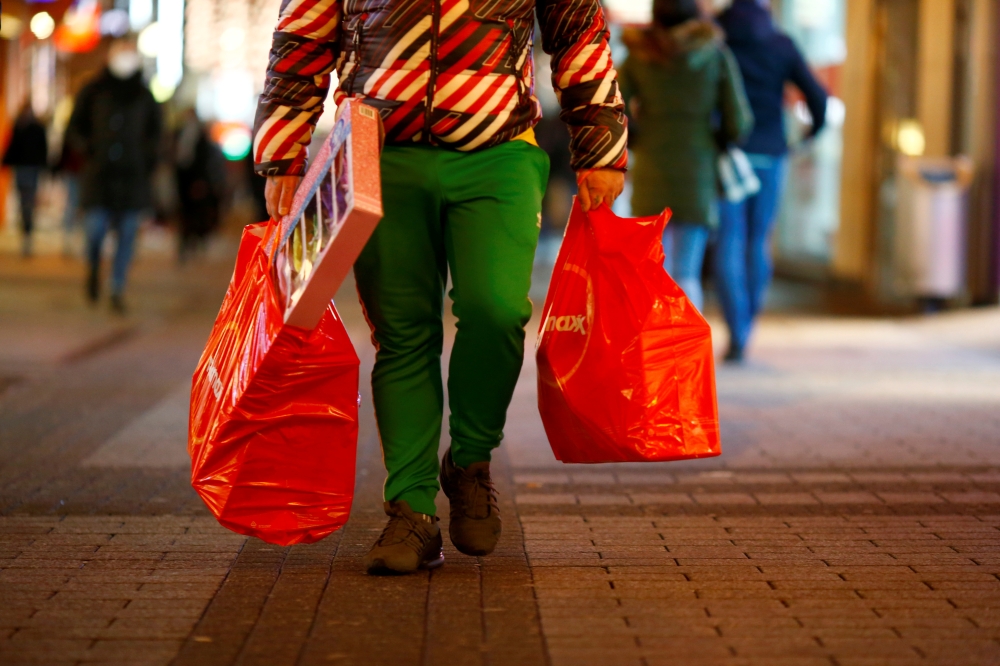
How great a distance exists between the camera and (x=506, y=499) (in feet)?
15.9

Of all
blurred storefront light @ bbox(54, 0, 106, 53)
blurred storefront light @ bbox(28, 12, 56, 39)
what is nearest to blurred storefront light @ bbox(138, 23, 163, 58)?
blurred storefront light @ bbox(54, 0, 106, 53)

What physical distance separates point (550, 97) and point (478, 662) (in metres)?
27.2

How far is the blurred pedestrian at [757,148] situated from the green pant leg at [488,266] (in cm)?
456

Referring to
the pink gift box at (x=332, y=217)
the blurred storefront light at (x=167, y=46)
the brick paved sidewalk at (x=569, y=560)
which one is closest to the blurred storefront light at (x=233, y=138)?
the blurred storefront light at (x=167, y=46)

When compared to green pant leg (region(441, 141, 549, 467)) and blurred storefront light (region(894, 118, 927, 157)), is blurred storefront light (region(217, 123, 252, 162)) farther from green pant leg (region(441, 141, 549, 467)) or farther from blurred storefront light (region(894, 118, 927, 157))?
green pant leg (region(441, 141, 549, 467))

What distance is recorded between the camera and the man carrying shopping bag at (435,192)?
3727 millimetres

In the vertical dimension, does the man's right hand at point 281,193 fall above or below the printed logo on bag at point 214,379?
above

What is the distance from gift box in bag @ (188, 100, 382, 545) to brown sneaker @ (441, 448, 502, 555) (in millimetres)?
326

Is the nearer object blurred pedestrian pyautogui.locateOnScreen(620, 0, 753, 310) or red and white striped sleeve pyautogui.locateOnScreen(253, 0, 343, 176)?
red and white striped sleeve pyautogui.locateOnScreen(253, 0, 343, 176)

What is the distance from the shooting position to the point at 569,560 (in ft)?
12.9

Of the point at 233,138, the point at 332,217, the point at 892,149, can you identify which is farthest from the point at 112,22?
the point at 332,217

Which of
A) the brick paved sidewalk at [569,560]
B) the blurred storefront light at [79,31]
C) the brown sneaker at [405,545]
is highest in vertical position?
the blurred storefront light at [79,31]

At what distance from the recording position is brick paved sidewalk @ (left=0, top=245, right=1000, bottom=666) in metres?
3.18

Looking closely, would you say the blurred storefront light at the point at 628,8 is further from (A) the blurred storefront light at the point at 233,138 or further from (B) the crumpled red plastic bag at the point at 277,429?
(A) the blurred storefront light at the point at 233,138
